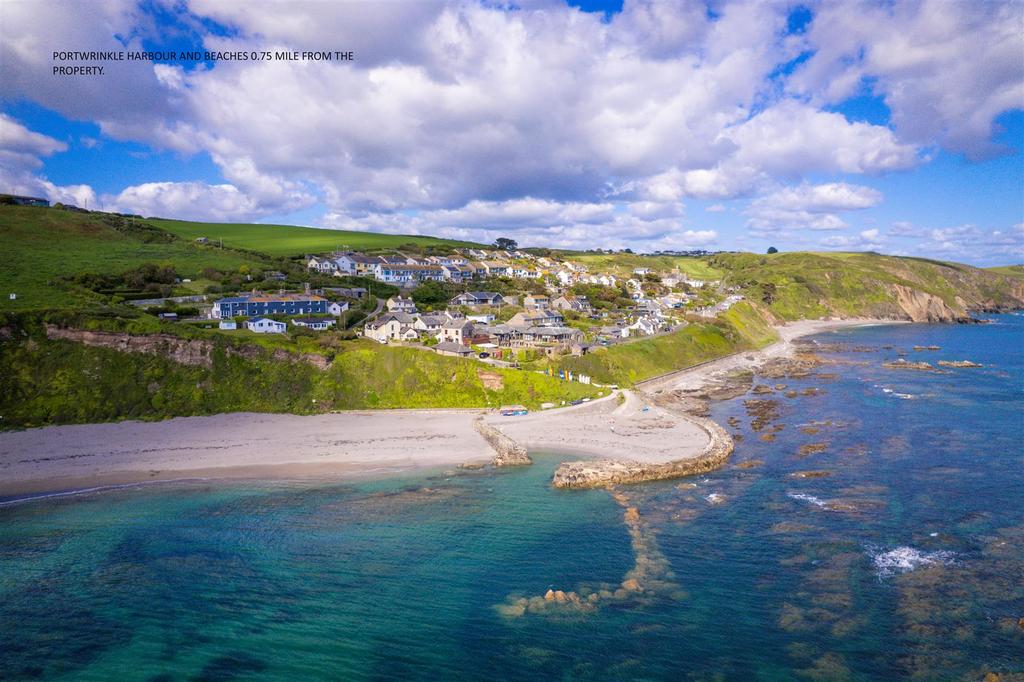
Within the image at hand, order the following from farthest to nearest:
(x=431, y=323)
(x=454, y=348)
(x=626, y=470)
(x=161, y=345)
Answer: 1. (x=431, y=323)
2. (x=454, y=348)
3. (x=161, y=345)
4. (x=626, y=470)

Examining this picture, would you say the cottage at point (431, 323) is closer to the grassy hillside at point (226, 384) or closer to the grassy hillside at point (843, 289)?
the grassy hillside at point (226, 384)

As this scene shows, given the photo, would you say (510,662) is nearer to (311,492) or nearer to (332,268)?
(311,492)

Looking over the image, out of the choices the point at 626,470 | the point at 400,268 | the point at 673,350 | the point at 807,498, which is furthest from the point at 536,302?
the point at 807,498

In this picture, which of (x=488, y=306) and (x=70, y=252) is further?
(x=488, y=306)

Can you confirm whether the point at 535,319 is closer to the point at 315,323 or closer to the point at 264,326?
the point at 315,323

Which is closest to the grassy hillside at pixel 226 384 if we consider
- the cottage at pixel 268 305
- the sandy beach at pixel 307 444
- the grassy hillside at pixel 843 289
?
the sandy beach at pixel 307 444

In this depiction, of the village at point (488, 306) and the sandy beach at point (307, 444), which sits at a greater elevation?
the village at point (488, 306)

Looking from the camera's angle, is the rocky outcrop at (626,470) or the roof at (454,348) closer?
the rocky outcrop at (626,470)
